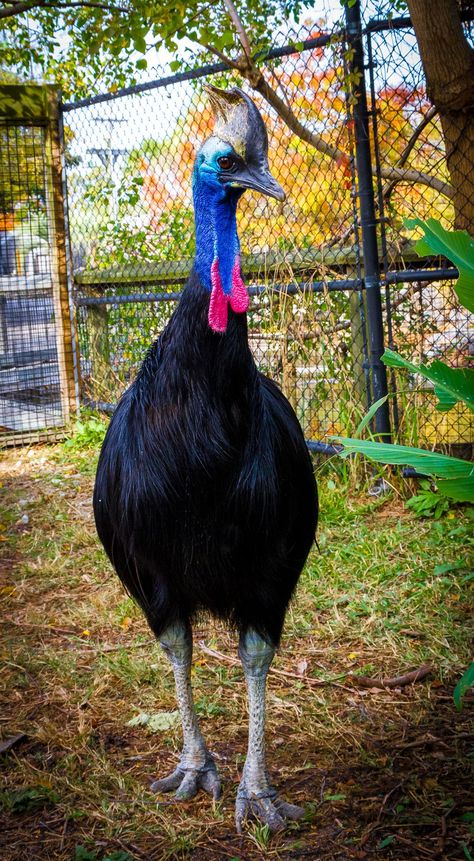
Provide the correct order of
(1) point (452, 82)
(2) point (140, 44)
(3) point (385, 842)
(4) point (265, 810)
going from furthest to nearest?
(2) point (140, 44)
(1) point (452, 82)
(4) point (265, 810)
(3) point (385, 842)

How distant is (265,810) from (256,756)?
5.6 inches

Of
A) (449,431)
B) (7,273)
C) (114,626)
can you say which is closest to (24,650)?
(114,626)

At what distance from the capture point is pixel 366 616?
3.55 metres

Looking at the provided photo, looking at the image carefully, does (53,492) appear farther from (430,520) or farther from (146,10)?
(146,10)

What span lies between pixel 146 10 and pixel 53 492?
9.55 ft

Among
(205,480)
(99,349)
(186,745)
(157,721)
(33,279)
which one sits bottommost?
(157,721)

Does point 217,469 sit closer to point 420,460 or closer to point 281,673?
point 420,460

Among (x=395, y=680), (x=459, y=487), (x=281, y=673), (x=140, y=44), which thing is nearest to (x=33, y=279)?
(x=140, y=44)

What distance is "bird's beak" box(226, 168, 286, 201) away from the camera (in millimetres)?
2029

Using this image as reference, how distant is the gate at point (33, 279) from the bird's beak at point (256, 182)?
4984 mm

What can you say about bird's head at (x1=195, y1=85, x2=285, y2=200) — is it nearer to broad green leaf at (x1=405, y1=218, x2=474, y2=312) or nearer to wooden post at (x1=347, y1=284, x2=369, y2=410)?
broad green leaf at (x1=405, y1=218, x2=474, y2=312)

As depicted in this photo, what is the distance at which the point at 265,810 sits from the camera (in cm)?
235

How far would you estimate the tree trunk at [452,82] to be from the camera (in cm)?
401

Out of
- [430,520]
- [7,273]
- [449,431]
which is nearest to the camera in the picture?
[430,520]
